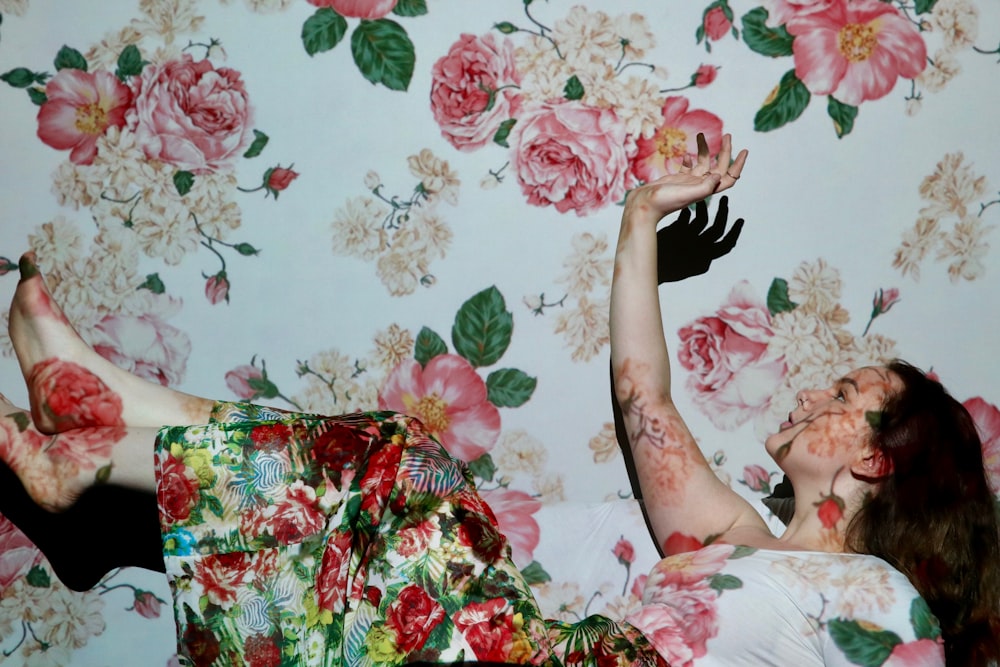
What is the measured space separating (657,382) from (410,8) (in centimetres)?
73

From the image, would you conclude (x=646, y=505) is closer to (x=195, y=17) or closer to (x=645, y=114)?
(x=645, y=114)

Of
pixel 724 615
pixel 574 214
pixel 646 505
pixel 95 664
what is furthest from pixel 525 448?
pixel 95 664

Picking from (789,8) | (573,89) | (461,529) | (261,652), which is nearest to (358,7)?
(573,89)

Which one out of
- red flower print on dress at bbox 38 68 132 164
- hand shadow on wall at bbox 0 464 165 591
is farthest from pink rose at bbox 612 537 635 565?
red flower print on dress at bbox 38 68 132 164

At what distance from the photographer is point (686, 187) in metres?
1.54

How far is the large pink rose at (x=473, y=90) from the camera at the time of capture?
1.68m

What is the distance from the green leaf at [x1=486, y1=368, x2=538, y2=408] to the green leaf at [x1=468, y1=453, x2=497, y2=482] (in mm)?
91

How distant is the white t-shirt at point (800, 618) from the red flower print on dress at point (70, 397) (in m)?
0.73

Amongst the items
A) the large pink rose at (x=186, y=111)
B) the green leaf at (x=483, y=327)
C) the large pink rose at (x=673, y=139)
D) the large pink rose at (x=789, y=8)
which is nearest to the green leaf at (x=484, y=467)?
the green leaf at (x=483, y=327)

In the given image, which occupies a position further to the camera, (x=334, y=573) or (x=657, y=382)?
(x=657, y=382)

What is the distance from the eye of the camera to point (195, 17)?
1661 millimetres

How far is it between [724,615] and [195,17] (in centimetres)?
123

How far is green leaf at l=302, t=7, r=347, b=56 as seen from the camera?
166cm

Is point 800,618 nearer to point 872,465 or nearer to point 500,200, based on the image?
point 872,465
